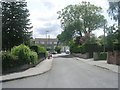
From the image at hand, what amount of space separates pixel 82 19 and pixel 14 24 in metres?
33.2

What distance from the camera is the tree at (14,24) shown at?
53.1 metres

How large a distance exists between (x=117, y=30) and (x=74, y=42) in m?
52.4

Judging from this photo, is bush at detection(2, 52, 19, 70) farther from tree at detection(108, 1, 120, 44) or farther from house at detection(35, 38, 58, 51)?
house at detection(35, 38, 58, 51)

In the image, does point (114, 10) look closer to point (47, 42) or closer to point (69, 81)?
point (69, 81)

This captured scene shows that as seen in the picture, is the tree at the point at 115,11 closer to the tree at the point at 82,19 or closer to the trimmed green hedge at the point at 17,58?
the trimmed green hedge at the point at 17,58

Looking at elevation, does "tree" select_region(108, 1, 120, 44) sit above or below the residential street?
above

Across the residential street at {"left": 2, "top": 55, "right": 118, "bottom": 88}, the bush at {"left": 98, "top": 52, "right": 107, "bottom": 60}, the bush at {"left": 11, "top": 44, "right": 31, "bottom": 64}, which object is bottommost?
the residential street at {"left": 2, "top": 55, "right": 118, "bottom": 88}

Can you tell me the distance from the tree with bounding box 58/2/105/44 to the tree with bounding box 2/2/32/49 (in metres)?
28.0

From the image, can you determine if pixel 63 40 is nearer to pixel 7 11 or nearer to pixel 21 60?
pixel 7 11

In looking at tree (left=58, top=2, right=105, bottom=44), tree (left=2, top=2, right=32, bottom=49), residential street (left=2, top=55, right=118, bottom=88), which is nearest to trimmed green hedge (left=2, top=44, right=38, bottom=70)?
residential street (left=2, top=55, right=118, bottom=88)

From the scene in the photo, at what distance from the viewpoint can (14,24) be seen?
5366 centimetres

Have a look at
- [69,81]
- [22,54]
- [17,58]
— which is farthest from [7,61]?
[69,81]

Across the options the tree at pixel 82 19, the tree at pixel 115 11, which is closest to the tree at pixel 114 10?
the tree at pixel 115 11

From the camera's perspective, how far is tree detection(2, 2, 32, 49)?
174 feet
